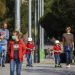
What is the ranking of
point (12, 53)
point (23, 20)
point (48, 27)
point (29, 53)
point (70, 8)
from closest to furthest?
point (12, 53) < point (29, 53) < point (70, 8) < point (48, 27) < point (23, 20)

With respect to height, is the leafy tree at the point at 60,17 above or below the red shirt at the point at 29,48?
above

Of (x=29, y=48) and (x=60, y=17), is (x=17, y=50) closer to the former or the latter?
(x=29, y=48)

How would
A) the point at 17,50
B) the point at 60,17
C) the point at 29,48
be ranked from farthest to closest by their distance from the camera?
the point at 60,17 → the point at 29,48 → the point at 17,50

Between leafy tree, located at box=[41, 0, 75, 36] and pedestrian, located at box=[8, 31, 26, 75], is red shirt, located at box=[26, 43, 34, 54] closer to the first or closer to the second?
leafy tree, located at box=[41, 0, 75, 36]

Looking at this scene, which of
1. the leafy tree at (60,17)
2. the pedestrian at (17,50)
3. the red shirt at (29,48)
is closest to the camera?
the pedestrian at (17,50)

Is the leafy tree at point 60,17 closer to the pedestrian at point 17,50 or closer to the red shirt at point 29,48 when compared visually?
the red shirt at point 29,48

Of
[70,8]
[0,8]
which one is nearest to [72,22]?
[70,8]

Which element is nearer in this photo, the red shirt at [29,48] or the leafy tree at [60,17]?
the red shirt at [29,48]

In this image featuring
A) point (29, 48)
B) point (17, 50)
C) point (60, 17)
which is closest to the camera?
point (17, 50)

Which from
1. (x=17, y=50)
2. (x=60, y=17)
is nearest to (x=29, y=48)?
(x=17, y=50)

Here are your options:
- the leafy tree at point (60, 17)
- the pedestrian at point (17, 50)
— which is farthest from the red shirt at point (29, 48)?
the pedestrian at point (17, 50)

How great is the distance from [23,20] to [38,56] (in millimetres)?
12965

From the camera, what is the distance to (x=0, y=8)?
34625 millimetres

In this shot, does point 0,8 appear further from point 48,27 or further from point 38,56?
point 38,56
